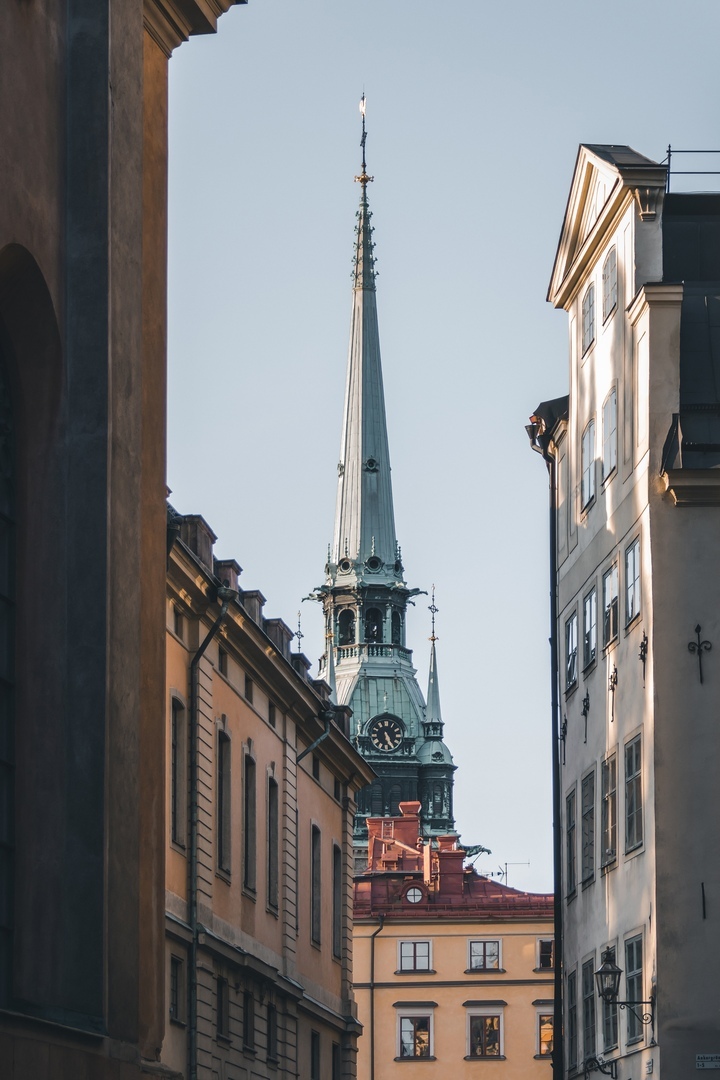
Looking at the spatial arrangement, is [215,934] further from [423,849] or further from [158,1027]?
[423,849]

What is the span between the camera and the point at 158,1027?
17.8 meters

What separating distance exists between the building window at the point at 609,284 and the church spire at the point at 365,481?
126 meters

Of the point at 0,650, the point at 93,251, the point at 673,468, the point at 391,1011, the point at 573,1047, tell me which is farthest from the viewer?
the point at 391,1011

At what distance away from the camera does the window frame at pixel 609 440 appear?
3372 cm

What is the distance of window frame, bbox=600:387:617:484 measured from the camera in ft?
111

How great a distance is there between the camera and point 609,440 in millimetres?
34125

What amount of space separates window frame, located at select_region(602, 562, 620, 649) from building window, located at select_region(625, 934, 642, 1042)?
486cm

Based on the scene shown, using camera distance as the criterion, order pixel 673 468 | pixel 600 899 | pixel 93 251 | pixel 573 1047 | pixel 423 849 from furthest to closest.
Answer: pixel 423 849, pixel 573 1047, pixel 600 899, pixel 673 468, pixel 93 251

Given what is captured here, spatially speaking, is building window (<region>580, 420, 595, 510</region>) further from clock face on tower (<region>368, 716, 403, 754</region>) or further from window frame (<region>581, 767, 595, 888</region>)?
clock face on tower (<region>368, 716, 403, 754</region>)

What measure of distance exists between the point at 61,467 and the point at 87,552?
69 centimetres

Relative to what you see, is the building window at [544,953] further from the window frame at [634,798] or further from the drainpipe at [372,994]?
the window frame at [634,798]

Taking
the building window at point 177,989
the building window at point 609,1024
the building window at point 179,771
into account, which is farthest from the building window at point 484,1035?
the building window at point 609,1024

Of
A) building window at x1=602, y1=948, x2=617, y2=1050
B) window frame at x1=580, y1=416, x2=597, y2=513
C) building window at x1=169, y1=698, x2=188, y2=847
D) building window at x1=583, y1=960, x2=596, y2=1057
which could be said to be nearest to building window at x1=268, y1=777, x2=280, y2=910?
building window at x1=169, y1=698, x2=188, y2=847

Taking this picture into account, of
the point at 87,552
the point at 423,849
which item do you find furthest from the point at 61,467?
the point at 423,849
